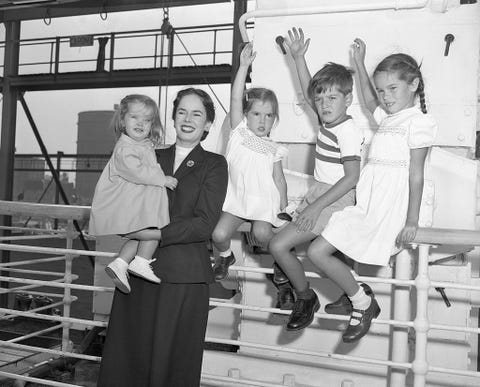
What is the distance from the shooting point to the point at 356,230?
1210 millimetres

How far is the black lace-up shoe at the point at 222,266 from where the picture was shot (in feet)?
4.63

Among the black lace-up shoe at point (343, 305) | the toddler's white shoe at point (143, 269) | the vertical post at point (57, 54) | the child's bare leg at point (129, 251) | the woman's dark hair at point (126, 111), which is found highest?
the vertical post at point (57, 54)

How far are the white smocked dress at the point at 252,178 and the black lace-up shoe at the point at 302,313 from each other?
0.80 ft

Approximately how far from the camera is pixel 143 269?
3.88 ft

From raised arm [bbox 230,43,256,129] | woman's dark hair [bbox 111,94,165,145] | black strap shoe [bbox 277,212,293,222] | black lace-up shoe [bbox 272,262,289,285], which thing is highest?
raised arm [bbox 230,43,256,129]

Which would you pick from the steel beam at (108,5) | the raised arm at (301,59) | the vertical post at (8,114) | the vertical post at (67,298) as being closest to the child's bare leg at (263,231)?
the raised arm at (301,59)

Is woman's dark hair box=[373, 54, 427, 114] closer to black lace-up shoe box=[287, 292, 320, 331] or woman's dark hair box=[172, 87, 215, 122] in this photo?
woman's dark hair box=[172, 87, 215, 122]

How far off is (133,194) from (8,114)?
5.31 metres

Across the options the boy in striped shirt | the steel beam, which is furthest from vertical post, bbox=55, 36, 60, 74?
the boy in striped shirt

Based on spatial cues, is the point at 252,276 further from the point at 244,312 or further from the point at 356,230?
the point at 356,230

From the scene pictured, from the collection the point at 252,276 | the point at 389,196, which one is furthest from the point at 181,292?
the point at 252,276

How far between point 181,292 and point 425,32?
1.32 metres

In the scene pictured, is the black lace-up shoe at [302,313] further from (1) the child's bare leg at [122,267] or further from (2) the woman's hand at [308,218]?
(1) the child's bare leg at [122,267]

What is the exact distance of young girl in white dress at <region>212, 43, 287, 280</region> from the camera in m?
1.38
